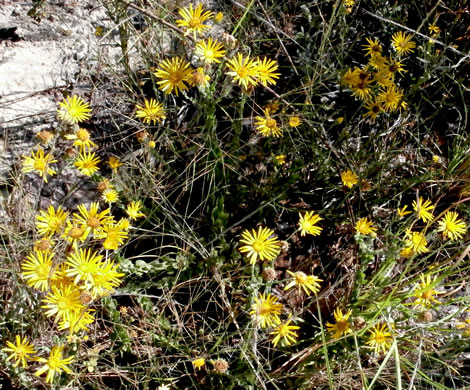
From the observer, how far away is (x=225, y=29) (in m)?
2.55

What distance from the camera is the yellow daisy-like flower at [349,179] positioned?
7.18 ft

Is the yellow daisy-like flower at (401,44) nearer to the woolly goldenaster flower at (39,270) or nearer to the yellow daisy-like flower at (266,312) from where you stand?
the yellow daisy-like flower at (266,312)

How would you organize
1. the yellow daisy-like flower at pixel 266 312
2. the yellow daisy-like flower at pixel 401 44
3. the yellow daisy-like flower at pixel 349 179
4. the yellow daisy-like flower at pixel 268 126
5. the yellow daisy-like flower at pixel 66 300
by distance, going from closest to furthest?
the yellow daisy-like flower at pixel 66 300 < the yellow daisy-like flower at pixel 266 312 < the yellow daisy-like flower at pixel 268 126 < the yellow daisy-like flower at pixel 349 179 < the yellow daisy-like flower at pixel 401 44

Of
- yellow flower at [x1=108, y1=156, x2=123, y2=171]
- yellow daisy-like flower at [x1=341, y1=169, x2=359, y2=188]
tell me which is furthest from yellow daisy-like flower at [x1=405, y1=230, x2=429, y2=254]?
yellow flower at [x1=108, y1=156, x2=123, y2=171]

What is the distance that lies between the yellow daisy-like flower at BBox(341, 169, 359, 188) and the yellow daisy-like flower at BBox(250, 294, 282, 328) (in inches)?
28.6

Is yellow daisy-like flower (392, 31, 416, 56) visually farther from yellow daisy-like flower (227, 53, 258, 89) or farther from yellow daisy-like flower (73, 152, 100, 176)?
yellow daisy-like flower (73, 152, 100, 176)

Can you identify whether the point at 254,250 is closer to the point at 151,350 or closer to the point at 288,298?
the point at 288,298

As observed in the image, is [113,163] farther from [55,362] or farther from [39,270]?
[55,362]

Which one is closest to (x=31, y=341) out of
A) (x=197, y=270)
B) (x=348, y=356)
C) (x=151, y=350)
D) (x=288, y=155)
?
(x=151, y=350)

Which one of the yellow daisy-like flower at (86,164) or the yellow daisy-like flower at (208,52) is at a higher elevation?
the yellow daisy-like flower at (208,52)

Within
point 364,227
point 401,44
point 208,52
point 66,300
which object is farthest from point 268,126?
point 66,300

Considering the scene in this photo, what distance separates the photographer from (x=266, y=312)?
5.61ft

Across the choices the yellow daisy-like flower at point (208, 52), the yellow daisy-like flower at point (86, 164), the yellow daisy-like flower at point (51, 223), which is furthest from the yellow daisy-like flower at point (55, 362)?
the yellow daisy-like flower at point (208, 52)

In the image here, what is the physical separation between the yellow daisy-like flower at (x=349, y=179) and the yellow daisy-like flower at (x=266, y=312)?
0.73m
